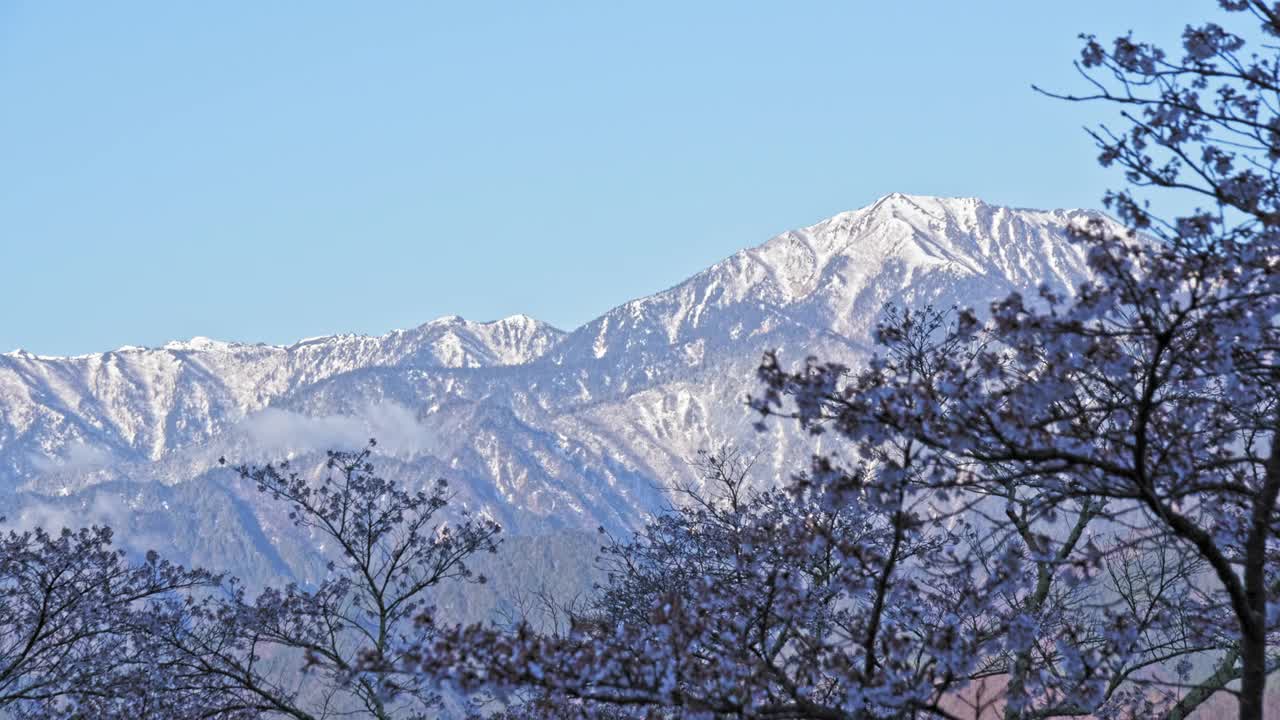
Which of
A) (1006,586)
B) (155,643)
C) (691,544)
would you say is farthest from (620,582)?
(1006,586)

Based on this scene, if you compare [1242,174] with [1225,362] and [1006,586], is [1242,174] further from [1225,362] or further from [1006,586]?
[1006,586]

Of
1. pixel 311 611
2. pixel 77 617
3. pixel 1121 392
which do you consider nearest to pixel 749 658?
pixel 1121 392

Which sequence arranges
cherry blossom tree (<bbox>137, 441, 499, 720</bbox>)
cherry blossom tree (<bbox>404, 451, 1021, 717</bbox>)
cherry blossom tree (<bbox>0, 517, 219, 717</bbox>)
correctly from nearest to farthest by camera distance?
cherry blossom tree (<bbox>404, 451, 1021, 717</bbox>) < cherry blossom tree (<bbox>0, 517, 219, 717</bbox>) < cherry blossom tree (<bbox>137, 441, 499, 720</bbox>)

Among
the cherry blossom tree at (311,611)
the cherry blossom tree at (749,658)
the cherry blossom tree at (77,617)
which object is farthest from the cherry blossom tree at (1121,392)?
the cherry blossom tree at (77,617)

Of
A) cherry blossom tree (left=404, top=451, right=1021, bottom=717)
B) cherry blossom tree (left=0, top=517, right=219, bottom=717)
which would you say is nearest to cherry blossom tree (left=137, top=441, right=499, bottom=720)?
cherry blossom tree (left=0, top=517, right=219, bottom=717)

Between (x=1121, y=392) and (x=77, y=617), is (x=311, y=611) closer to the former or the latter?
(x=77, y=617)

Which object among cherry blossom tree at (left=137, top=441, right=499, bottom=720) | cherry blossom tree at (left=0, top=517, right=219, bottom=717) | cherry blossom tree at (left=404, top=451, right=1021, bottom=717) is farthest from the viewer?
cherry blossom tree at (left=137, top=441, right=499, bottom=720)

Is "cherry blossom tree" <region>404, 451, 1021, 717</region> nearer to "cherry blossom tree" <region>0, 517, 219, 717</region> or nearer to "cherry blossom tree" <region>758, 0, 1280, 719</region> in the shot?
"cherry blossom tree" <region>758, 0, 1280, 719</region>

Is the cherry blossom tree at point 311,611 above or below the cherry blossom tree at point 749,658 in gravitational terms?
above

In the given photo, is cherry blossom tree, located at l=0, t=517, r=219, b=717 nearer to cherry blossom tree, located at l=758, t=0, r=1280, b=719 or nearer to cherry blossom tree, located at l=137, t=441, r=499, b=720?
cherry blossom tree, located at l=137, t=441, r=499, b=720

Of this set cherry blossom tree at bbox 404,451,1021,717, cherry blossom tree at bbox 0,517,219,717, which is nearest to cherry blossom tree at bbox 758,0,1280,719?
cherry blossom tree at bbox 404,451,1021,717

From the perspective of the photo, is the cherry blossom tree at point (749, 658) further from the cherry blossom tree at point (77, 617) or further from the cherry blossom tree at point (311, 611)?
the cherry blossom tree at point (77, 617)

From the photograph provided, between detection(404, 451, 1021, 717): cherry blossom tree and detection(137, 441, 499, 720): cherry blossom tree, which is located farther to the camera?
detection(137, 441, 499, 720): cherry blossom tree

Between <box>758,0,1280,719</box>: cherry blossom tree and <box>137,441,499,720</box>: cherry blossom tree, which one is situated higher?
<box>137,441,499,720</box>: cherry blossom tree
